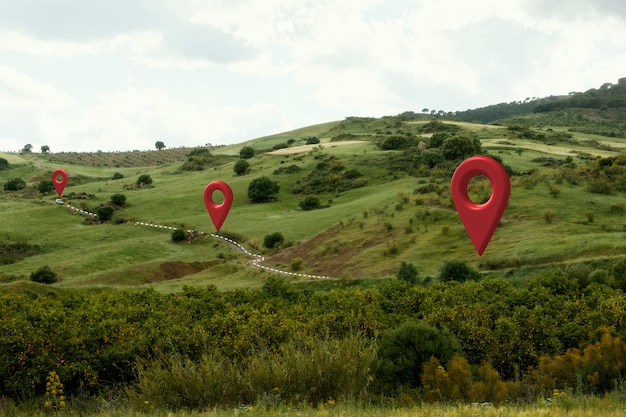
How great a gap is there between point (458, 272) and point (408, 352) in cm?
1701

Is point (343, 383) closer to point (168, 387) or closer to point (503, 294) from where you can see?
point (168, 387)

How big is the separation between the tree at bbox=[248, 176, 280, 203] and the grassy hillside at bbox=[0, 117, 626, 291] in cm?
137

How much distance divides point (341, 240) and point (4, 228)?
1470 inches

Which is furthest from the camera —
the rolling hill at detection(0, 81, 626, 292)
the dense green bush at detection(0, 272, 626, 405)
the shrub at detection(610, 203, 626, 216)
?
the shrub at detection(610, 203, 626, 216)

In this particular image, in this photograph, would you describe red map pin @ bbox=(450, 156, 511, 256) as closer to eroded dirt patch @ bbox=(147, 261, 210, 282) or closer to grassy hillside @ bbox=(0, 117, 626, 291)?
grassy hillside @ bbox=(0, 117, 626, 291)

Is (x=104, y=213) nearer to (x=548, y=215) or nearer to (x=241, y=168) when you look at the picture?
(x=241, y=168)


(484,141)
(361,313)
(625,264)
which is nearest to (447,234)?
(625,264)

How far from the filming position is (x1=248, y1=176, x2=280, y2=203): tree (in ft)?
257

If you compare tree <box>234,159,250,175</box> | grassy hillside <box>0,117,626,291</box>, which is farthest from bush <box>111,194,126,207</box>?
tree <box>234,159,250,175</box>

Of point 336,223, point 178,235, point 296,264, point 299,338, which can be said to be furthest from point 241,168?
point 299,338

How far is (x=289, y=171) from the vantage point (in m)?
91.1

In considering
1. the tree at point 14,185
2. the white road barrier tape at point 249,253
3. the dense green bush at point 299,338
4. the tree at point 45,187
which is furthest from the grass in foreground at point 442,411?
the tree at point 14,185

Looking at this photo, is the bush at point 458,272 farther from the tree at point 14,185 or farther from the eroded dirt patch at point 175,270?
the tree at point 14,185

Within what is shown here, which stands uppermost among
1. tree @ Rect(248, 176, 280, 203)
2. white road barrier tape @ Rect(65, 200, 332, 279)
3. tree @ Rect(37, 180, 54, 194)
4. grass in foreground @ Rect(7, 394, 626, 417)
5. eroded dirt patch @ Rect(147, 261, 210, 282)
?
tree @ Rect(37, 180, 54, 194)
